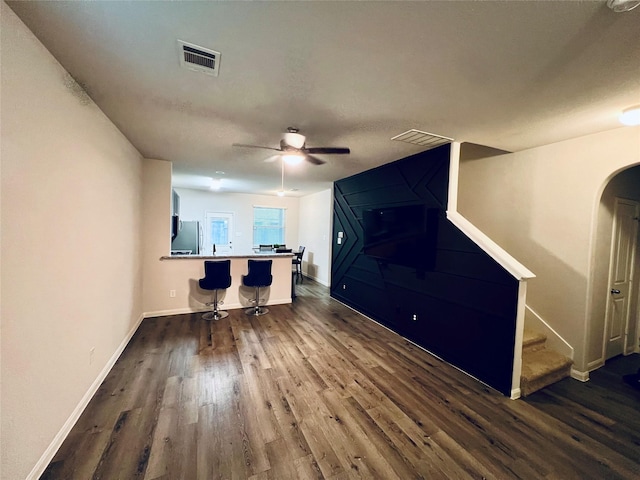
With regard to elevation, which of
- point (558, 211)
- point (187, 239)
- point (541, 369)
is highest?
point (558, 211)

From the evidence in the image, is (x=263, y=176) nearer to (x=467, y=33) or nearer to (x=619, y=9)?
(x=467, y=33)

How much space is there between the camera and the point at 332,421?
6.73 ft

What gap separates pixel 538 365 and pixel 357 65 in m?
3.39

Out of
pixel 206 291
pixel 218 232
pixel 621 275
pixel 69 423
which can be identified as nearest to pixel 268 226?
pixel 218 232

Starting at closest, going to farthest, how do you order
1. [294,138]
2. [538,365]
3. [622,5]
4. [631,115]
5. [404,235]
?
[622,5]
[631,115]
[294,138]
[538,365]
[404,235]

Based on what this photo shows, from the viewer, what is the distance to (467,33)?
4.33 ft

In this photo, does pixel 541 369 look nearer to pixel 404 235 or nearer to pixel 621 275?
pixel 621 275

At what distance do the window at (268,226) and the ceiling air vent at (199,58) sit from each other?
22.0ft

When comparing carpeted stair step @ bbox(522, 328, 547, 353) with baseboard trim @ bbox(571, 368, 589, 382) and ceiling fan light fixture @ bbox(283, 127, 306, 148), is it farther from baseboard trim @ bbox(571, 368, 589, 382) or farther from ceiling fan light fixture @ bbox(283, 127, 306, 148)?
ceiling fan light fixture @ bbox(283, 127, 306, 148)

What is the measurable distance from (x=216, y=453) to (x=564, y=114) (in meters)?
3.87

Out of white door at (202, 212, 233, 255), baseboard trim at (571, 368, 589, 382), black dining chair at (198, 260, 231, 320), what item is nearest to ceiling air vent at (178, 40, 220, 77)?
black dining chair at (198, 260, 231, 320)

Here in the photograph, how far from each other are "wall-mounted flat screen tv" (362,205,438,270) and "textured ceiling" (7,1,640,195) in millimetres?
1067

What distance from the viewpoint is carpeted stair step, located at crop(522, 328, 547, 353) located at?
2.88 metres

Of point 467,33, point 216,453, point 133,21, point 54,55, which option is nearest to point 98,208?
point 54,55
